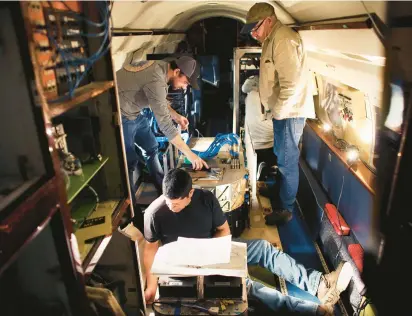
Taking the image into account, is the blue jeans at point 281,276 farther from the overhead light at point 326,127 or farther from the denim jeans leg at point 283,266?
the overhead light at point 326,127

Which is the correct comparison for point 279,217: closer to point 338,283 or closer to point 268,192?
point 268,192

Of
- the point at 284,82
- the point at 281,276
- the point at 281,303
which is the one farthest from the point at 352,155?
the point at 281,303

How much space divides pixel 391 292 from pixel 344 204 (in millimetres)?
1519

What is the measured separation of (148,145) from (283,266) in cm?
210

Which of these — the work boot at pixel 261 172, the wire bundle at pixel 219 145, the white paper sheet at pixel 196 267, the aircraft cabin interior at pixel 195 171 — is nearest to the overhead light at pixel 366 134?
the aircraft cabin interior at pixel 195 171

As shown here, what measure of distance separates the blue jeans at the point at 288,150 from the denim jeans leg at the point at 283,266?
0.93m

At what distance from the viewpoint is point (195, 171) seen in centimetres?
360

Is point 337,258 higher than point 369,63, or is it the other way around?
point 369,63

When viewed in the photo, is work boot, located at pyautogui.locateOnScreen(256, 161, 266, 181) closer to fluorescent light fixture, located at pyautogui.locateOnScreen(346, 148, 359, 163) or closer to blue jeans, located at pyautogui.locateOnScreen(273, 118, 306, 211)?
blue jeans, located at pyautogui.locateOnScreen(273, 118, 306, 211)

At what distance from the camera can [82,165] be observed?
→ 193 centimetres

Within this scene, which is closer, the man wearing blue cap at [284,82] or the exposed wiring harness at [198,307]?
the exposed wiring harness at [198,307]

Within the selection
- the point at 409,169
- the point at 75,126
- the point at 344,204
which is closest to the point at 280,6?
the point at 344,204

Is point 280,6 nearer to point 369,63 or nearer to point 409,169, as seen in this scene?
point 369,63

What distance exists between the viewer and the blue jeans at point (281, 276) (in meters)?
2.88
